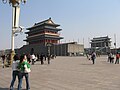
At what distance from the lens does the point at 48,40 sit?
69.6 metres

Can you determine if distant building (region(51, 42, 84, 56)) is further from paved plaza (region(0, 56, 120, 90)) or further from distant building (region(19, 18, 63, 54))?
paved plaza (region(0, 56, 120, 90))

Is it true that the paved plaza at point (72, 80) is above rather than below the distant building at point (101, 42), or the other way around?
below

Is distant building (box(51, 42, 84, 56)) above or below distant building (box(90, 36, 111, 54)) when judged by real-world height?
below

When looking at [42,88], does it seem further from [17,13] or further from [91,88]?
[17,13]

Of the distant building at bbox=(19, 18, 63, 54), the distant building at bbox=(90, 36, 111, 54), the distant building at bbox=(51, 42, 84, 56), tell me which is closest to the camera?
the distant building at bbox=(51, 42, 84, 56)

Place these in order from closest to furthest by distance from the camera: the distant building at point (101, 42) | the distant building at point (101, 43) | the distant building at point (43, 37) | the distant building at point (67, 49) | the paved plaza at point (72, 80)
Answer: the paved plaza at point (72, 80) < the distant building at point (67, 49) < the distant building at point (43, 37) < the distant building at point (101, 43) < the distant building at point (101, 42)

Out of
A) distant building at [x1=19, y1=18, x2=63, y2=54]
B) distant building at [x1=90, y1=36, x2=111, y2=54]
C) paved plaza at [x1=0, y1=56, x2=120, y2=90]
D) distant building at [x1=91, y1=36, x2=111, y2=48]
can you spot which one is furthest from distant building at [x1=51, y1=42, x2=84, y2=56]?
paved plaza at [x1=0, y1=56, x2=120, y2=90]

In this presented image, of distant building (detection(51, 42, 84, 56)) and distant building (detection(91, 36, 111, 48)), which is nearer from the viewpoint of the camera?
distant building (detection(51, 42, 84, 56))

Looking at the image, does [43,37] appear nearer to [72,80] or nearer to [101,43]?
[101,43]

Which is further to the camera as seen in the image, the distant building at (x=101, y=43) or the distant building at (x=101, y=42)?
the distant building at (x=101, y=42)

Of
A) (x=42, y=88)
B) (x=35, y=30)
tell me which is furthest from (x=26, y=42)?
(x=42, y=88)

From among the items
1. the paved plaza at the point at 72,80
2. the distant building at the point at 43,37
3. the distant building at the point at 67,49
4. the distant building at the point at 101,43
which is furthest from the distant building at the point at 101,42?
the paved plaza at the point at 72,80

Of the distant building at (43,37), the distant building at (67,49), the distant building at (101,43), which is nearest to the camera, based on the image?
the distant building at (67,49)

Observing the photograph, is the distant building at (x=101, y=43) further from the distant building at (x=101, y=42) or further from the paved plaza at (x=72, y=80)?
the paved plaza at (x=72, y=80)
